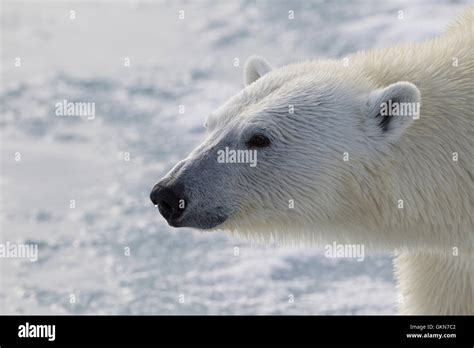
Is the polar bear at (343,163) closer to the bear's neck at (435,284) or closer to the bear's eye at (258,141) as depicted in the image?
the bear's eye at (258,141)

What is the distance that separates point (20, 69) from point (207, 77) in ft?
5.81

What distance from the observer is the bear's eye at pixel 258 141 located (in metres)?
3.72

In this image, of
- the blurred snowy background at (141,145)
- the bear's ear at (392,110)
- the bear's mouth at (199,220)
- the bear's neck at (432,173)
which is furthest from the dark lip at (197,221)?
the blurred snowy background at (141,145)

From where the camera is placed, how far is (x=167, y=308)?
16.8ft

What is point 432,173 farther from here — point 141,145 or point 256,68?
point 141,145

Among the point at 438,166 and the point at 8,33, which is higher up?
the point at 8,33

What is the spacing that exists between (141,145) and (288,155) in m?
3.06

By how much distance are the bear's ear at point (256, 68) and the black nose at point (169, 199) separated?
34.5 inches

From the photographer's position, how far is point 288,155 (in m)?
3.76

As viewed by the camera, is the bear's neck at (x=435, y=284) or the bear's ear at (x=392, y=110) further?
the bear's neck at (x=435, y=284)

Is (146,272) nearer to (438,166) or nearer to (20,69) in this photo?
(438,166)

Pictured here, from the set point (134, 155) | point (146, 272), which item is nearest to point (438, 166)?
point (146, 272)

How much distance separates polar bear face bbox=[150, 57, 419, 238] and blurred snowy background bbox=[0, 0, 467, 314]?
141 cm

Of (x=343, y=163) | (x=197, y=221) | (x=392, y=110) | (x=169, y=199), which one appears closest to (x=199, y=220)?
(x=197, y=221)
